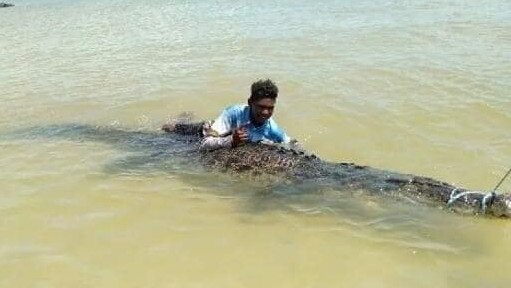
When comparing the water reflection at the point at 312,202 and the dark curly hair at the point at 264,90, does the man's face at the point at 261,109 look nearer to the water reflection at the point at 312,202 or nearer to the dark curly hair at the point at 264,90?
the dark curly hair at the point at 264,90

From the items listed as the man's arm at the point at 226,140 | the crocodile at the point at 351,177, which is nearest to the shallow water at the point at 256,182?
the crocodile at the point at 351,177

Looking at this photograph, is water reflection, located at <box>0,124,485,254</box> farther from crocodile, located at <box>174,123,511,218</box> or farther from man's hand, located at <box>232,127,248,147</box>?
man's hand, located at <box>232,127,248,147</box>

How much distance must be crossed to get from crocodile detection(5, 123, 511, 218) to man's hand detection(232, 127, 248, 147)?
128mm

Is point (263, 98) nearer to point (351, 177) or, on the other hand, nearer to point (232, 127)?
point (232, 127)

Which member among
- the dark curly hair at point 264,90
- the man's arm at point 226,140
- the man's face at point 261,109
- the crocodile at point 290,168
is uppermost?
the dark curly hair at point 264,90

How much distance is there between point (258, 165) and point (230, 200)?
647mm

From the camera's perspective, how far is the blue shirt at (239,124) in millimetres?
6758

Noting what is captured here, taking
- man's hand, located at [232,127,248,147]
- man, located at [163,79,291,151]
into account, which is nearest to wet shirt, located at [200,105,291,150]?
man, located at [163,79,291,151]

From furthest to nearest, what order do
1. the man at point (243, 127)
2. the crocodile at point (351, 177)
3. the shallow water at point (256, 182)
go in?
the man at point (243, 127)
the crocodile at point (351, 177)
the shallow water at point (256, 182)

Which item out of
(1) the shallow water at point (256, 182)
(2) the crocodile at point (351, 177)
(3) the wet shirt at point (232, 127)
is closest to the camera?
(1) the shallow water at point (256, 182)

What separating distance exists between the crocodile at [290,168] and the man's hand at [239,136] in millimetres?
128

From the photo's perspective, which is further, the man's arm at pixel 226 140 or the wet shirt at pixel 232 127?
the wet shirt at pixel 232 127

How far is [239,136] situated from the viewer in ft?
20.7

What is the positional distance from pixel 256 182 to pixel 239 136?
0.51m
